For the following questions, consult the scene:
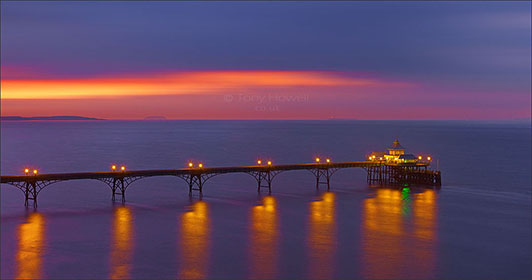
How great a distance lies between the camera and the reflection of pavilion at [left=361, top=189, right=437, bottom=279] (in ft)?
119

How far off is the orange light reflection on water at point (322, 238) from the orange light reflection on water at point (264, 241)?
8.69 ft

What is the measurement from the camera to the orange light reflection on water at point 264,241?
3591 centimetres

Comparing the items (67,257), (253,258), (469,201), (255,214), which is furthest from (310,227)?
(469,201)

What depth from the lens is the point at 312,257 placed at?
38.6 metres

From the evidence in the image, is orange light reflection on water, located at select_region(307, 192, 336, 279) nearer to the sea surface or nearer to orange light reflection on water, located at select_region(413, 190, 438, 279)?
the sea surface

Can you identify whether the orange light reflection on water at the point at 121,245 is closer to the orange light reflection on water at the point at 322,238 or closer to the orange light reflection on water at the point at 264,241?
the orange light reflection on water at the point at 264,241

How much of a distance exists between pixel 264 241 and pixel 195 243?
17.4 feet

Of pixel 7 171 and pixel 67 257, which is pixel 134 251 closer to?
pixel 67 257

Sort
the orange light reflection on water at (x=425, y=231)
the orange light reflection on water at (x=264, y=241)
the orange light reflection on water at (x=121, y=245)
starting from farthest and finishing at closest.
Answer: the orange light reflection on water at (x=425, y=231) < the orange light reflection on water at (x=264, y=241) < the orange light reflection on water at (x=121, y=245)

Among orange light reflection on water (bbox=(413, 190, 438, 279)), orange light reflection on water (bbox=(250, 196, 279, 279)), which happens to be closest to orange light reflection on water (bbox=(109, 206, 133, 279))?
orange light reflection on water (bbox=(250, 196, 279, 279))

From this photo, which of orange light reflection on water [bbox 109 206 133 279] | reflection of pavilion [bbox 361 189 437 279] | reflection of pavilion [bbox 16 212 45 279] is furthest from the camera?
reflection of pavilion [bbox 361 189 437 279]

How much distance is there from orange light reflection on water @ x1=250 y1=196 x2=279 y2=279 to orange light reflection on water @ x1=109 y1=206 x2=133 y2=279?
8302 millimetres

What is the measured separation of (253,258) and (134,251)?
340 inches

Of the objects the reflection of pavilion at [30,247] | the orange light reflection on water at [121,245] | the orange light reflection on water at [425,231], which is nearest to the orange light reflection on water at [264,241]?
the orange light reflection on water at [121,245]
